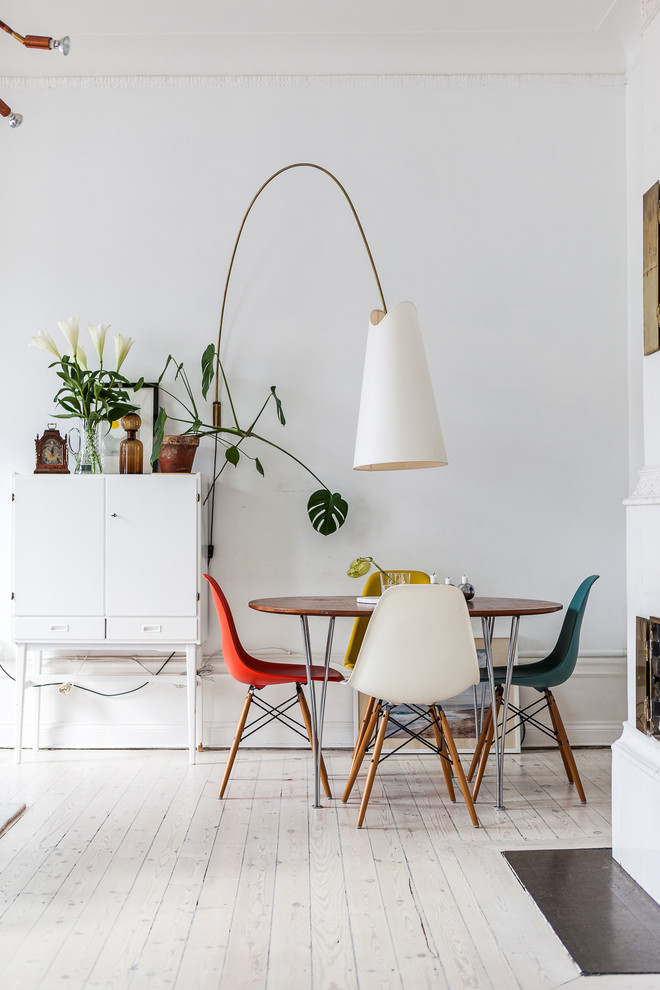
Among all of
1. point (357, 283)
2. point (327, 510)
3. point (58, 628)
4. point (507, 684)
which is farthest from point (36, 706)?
point (357, 283)

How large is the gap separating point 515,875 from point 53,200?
373 centimetres

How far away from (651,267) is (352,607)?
1.61 m

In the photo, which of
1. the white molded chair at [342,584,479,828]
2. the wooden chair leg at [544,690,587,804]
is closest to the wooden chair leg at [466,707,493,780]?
the wooden chair leg at [544,690,587,804]

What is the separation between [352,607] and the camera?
127 inches

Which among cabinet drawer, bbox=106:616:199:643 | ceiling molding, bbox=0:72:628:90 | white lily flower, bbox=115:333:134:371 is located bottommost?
cabinet drawer, bbox=106:616:199:643

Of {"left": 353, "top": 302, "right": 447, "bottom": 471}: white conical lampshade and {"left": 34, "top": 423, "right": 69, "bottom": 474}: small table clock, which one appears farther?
{"left": 34, "top": 423, "right": 69, "bottom": 474}: small table clock

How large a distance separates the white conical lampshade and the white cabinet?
1.03 meters

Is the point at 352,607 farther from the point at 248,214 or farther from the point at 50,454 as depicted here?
the point at 248,214

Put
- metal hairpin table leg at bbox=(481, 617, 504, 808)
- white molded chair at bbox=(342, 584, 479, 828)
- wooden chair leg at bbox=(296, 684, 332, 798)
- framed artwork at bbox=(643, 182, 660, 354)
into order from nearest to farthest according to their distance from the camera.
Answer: framed artwork at bbox=(643, 182, 660, 354), white molded chair at bbox=(342, 584, 479, 828), metal hairpin table leg at bbox=(481, 617, 504, 808), wooden chair leg at bbox=(296, 684, 332, 798)

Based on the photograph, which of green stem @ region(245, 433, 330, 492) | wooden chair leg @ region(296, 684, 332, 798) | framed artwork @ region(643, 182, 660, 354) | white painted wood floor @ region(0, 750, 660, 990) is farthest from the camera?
green stem @ region(245, 433, 330, 492)

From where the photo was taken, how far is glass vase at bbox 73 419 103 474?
3.99 metres

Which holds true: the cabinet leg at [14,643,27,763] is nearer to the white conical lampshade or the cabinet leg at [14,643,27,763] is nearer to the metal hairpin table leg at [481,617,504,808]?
the white conical lampshade

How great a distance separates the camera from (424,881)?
2.52 metres

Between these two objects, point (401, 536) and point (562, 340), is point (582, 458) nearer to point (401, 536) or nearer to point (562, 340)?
point (562, 340)
